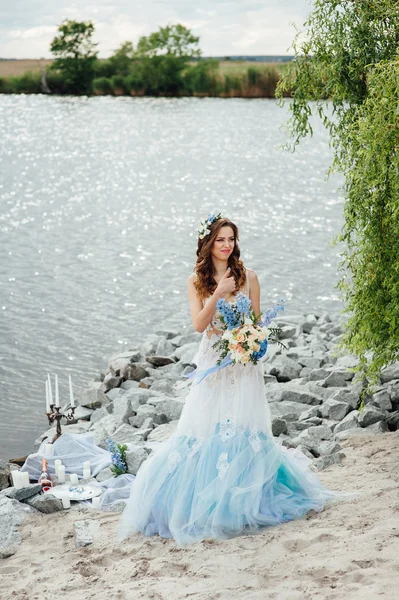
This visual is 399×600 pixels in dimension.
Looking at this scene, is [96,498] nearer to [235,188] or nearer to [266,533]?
[266,533]

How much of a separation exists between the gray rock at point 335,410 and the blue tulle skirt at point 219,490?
7.43ft

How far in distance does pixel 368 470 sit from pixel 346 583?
7.33 feet

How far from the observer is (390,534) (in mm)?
5258

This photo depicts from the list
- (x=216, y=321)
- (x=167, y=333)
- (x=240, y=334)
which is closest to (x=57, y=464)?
(x=216, y=321)

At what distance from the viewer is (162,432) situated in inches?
331

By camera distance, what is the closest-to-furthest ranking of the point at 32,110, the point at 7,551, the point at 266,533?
1. the point at 266,533
2. the point at 7,551
3. the point at 32,110

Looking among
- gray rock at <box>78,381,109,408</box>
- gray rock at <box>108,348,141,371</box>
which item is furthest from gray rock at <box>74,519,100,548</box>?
gray rock at <box>108,348,141,371</box>

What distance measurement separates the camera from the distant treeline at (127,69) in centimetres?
6750

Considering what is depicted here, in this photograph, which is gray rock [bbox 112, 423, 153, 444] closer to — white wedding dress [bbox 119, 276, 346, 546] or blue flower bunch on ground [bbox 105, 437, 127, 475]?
blue flower bunch on ground [bbox 105, 437, 127, 475]

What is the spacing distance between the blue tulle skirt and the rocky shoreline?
1107 millimetres

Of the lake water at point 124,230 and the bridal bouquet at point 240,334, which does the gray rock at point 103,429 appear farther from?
the bridal bouquet at point 240,334

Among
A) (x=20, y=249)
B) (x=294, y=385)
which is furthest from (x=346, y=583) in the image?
(x=20, y=249)

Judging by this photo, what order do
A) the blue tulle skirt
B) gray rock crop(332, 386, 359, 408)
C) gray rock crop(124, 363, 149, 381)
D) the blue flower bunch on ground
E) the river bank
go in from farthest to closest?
gray rock crop(124, 363, 149, 381), gray rock crop(332, 386, 359, 408), the blue flower bunch on ground, the blue tulle skirt, the river bank

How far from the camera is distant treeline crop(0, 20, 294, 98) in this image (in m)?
67.5
